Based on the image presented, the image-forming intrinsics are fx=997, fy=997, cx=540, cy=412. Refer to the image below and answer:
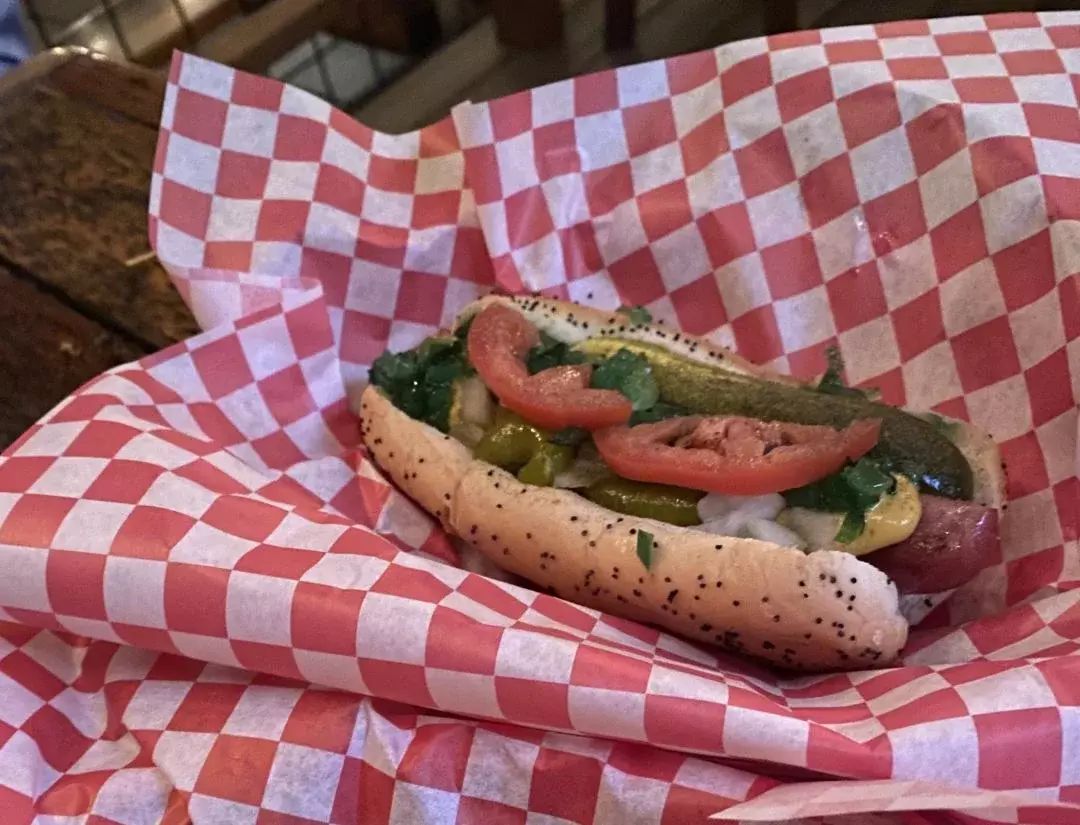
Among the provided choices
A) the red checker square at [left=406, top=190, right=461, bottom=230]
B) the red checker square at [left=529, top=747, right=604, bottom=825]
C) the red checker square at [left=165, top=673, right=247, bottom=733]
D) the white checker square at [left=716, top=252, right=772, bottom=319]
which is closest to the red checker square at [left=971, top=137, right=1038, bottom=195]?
the white checker square at [left=716, top=252, right=772, bottom=319]

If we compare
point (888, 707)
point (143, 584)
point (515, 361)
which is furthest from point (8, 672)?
point (888, 707)

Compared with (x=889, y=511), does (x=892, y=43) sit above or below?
above

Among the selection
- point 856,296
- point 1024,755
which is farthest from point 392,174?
point 1024,755

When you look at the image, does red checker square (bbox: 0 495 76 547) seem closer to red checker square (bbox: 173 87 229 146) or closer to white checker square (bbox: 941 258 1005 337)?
red checker square (bbox: 173 87 229 146)

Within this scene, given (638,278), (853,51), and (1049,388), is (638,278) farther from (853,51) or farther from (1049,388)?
(1049,388)

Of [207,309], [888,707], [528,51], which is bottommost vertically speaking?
[888,707]

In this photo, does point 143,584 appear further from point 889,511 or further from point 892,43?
point 892,43

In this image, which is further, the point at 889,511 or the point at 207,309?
the point at 207,309
